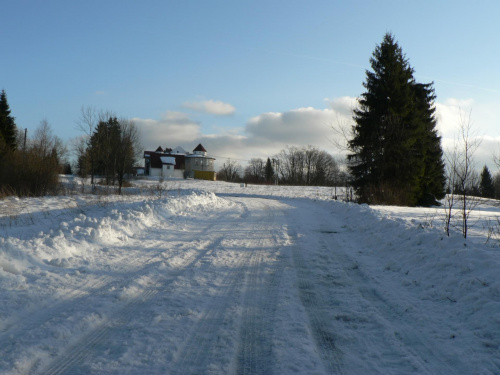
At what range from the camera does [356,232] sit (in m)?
10.4

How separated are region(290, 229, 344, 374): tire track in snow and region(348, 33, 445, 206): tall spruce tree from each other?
18322 millimetres

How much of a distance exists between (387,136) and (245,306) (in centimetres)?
2240

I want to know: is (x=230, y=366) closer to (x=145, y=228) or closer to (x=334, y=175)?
(x=145, y=228)

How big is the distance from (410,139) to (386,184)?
3.69 meters

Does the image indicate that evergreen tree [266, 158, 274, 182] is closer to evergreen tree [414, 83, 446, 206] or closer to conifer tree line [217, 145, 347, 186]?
conifer tree line [217, 145, 347, 186]

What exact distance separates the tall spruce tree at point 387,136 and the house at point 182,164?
187ft

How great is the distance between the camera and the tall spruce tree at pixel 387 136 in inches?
922

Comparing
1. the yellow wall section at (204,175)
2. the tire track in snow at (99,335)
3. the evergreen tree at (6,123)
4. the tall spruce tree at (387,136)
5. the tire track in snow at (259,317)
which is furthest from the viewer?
the yellow wall section at (204,175)

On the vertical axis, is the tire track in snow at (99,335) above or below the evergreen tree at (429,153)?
below

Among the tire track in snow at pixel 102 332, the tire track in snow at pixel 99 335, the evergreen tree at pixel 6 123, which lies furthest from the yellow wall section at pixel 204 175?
the tire track in snow at pixel 99 335

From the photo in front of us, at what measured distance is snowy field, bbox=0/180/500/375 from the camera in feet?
9.97

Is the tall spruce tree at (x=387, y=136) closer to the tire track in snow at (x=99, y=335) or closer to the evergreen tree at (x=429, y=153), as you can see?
the evergreen tree at (x=429, y=153)

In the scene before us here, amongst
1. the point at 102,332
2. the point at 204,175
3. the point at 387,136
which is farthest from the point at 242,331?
the point at 204,175

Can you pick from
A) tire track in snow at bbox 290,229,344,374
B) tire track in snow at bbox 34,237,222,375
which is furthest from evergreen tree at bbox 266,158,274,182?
tire track in snow at bbox 34,237,222,375
